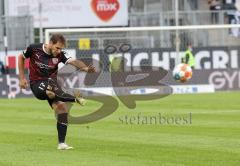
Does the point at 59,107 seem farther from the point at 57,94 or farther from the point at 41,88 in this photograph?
the point at 41,88

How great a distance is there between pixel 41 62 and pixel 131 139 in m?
2.42

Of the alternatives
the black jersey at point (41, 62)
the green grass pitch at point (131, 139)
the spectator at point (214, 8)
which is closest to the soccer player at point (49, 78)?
the black jersey at point (41, 62)

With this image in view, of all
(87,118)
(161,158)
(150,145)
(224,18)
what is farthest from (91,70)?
(224,18)

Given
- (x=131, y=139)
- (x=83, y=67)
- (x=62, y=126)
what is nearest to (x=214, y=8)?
(x=131, y=139)

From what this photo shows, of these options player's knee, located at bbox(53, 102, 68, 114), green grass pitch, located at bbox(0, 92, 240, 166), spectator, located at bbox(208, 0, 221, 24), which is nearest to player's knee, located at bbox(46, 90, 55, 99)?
player's knee, located at bbox(53, 102, 68, 114)

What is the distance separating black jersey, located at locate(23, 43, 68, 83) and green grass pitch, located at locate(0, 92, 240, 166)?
4.12ft

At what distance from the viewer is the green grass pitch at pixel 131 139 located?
12.0m

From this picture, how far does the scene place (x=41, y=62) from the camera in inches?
552

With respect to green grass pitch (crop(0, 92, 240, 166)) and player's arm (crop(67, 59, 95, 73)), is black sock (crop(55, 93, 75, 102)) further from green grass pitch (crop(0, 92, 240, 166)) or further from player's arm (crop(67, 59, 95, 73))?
green grass pitch (crop(0, 92, 240, 166))

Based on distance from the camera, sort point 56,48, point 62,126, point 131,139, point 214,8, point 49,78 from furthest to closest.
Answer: point 214,8 < point 131,139 < point 49,78 < point 62,126 < point 56,48

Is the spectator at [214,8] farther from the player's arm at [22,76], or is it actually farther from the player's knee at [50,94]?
the player's knee at [50,94]

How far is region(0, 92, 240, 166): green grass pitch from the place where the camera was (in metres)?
12.0

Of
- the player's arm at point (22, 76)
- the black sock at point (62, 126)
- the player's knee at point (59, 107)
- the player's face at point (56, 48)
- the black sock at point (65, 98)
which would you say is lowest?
the black sock at point (62, 126)

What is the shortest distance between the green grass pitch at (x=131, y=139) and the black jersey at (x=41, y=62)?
126 cm
